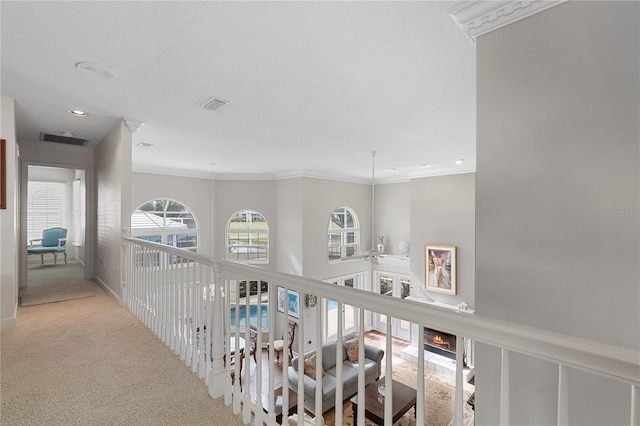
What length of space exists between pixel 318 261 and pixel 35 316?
225 inches

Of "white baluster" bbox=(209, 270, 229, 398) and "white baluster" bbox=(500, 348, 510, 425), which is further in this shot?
"white baluster" bbox=(209, 270, 229, 398)

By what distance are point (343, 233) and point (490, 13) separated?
7.68m

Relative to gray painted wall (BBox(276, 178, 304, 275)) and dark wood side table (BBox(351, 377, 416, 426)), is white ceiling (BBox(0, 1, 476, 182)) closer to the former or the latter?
gray painted wall (BBox(276, 178, 304, 275))

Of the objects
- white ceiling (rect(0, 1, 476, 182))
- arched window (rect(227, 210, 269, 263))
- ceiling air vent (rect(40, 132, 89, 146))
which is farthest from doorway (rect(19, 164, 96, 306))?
arched window (rect(227, 210, 269, 263))

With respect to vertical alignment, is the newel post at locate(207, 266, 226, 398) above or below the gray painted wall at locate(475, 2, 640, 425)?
below

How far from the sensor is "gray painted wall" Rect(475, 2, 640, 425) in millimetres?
1174

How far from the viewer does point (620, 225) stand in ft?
3.86

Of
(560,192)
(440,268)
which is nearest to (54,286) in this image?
(560,192)

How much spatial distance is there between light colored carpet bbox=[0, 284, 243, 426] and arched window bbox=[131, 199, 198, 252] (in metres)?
4.25

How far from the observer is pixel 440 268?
7.08 meters

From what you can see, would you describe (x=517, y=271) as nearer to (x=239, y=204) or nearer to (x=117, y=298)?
(x=117, y=298)

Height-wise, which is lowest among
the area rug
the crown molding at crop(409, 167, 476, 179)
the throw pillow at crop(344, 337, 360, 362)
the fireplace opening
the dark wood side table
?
the area rug

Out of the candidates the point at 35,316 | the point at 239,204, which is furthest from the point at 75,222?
the point at 35,316

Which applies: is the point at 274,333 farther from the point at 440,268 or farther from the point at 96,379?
the point at 440,268
